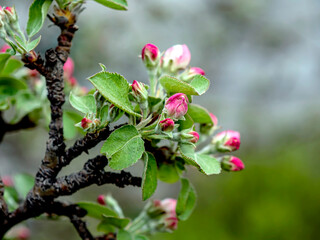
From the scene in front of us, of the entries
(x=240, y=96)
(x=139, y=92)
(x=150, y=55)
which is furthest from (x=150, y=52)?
(x=240, y=96)

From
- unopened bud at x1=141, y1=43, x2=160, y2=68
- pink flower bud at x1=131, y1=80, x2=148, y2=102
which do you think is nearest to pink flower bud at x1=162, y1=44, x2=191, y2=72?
unopened bud at x1=141, y1=43, x2=160, y2=68

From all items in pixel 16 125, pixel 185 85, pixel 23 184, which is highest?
pixel 185 85

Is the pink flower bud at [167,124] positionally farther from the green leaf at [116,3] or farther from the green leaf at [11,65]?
the green leaf at [11,65]

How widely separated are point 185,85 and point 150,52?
Result: 0.46ft

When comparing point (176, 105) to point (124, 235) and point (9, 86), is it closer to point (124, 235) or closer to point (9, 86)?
point (124, 235)

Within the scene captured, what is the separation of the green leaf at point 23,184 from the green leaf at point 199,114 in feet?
1.49

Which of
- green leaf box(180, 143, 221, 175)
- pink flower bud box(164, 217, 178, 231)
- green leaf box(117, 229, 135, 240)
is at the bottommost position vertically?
green leaf box(117, 229, 135, 240)

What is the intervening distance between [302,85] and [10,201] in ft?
14.8

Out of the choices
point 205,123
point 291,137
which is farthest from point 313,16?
point 205,123

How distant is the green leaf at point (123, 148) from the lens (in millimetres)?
629

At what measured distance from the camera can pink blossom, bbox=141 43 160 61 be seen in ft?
2.41

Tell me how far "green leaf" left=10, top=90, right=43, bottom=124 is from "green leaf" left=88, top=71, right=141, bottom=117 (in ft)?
1.33

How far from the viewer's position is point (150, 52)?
0.74 m

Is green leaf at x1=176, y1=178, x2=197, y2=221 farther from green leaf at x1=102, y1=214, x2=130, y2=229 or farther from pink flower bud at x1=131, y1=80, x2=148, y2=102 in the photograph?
pink flower bud at x1=131, y1=80, x2=148, y2=102
